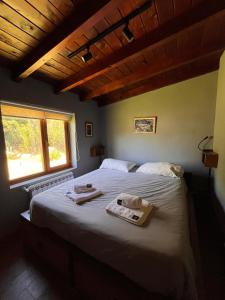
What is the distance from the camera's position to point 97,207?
153cm

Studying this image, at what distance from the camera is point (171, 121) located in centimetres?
296

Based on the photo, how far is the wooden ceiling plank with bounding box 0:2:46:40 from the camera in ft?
3.79

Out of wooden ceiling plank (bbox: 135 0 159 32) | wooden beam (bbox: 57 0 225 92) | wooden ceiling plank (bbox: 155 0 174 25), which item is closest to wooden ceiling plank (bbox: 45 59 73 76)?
wooden beam (bbox: 57 0 225 92)

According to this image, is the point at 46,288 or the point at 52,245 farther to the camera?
the point at 52,245

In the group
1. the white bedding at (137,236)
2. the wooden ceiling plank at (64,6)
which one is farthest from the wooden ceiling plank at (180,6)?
the white bedding at (137,236)

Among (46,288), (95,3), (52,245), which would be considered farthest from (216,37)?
(46,288)

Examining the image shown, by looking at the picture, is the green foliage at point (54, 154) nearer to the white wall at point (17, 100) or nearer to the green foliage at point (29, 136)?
the green foliage at point (29, 136)

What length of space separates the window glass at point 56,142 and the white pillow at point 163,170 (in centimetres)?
166

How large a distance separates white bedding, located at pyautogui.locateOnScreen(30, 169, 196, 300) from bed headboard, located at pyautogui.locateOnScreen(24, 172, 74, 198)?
1.69ft

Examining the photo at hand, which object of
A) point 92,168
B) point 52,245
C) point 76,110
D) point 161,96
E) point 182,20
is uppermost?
point 182,20

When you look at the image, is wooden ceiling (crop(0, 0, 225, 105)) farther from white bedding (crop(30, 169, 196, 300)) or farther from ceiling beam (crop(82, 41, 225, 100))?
white bedding (crop(30, 169, 196, 300))

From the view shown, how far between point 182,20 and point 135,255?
2.11m

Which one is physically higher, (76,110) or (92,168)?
(76,110)

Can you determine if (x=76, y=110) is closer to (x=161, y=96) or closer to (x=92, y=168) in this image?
(x=92, y=168)
